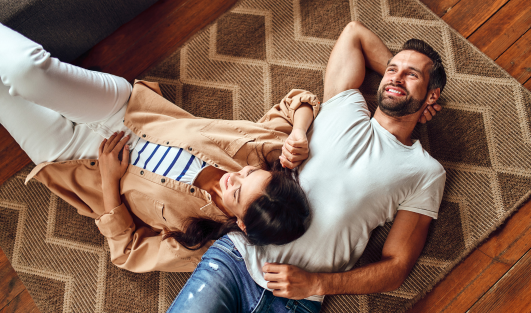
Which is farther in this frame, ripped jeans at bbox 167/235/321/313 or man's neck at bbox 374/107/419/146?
man's neck at bbox 374/107/419/146

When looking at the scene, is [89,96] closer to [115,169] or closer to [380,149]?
[115,169]

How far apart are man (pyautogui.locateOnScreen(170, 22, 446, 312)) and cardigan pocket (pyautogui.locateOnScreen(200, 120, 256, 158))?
0.21 meters

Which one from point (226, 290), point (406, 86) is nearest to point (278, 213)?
point (226, 290)

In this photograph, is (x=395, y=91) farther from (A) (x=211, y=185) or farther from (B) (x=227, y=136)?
(A) (x=211, y=185)

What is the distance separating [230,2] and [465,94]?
50.5 inches

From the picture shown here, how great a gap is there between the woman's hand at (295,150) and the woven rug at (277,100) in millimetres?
447

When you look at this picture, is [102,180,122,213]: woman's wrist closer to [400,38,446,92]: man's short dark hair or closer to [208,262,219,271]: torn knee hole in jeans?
[208,262,219,271]: torn knee hole in jeans

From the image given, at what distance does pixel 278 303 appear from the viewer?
4.10 feet

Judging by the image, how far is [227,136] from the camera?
4.25 feet

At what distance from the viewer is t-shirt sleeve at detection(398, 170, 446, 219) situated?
122 centimetres

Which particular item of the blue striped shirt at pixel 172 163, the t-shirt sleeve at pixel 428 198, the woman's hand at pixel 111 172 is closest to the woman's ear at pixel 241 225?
the blue striped shirt at pixel 172 163

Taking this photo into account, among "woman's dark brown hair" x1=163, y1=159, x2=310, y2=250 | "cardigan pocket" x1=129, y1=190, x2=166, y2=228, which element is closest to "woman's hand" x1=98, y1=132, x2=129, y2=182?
"cardigan pocket" x1=129, y1=190, x2=166, y2=228

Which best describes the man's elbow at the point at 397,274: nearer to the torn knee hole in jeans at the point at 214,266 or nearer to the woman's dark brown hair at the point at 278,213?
the woman's dark brown hair at the point at 278,213

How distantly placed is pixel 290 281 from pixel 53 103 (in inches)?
43.4
